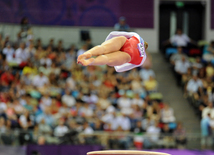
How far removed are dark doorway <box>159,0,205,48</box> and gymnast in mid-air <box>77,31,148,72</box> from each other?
13.6 m

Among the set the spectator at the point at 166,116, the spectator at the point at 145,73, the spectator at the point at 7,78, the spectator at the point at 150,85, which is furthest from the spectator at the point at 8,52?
the spectator at the point at 166,116

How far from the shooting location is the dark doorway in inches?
818

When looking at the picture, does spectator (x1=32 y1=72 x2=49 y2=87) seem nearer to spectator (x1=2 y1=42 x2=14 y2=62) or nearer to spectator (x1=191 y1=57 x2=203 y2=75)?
spectator (x1=2 y1=42 x2=14 y2=62)

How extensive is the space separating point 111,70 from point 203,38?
7.12 meters

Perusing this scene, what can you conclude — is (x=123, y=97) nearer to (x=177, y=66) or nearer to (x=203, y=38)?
(x=177, y=66)

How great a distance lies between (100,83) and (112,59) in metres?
8.32

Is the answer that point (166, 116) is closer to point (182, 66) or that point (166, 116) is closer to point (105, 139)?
point (105, 139)

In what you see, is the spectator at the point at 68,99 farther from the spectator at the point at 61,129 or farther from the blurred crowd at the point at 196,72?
the blurred crowd at the point at 196,72

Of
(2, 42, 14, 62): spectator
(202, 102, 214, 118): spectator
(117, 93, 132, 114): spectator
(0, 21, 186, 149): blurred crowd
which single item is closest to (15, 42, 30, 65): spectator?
(0, 21, 186, 149): blurred crowd

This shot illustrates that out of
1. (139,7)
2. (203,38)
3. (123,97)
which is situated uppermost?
(139,7)

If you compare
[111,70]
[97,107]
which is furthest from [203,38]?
[97,107]

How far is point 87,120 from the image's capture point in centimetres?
1243

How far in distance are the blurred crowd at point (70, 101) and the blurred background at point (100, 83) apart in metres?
0.03

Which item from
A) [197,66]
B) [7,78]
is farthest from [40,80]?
[197,66]
